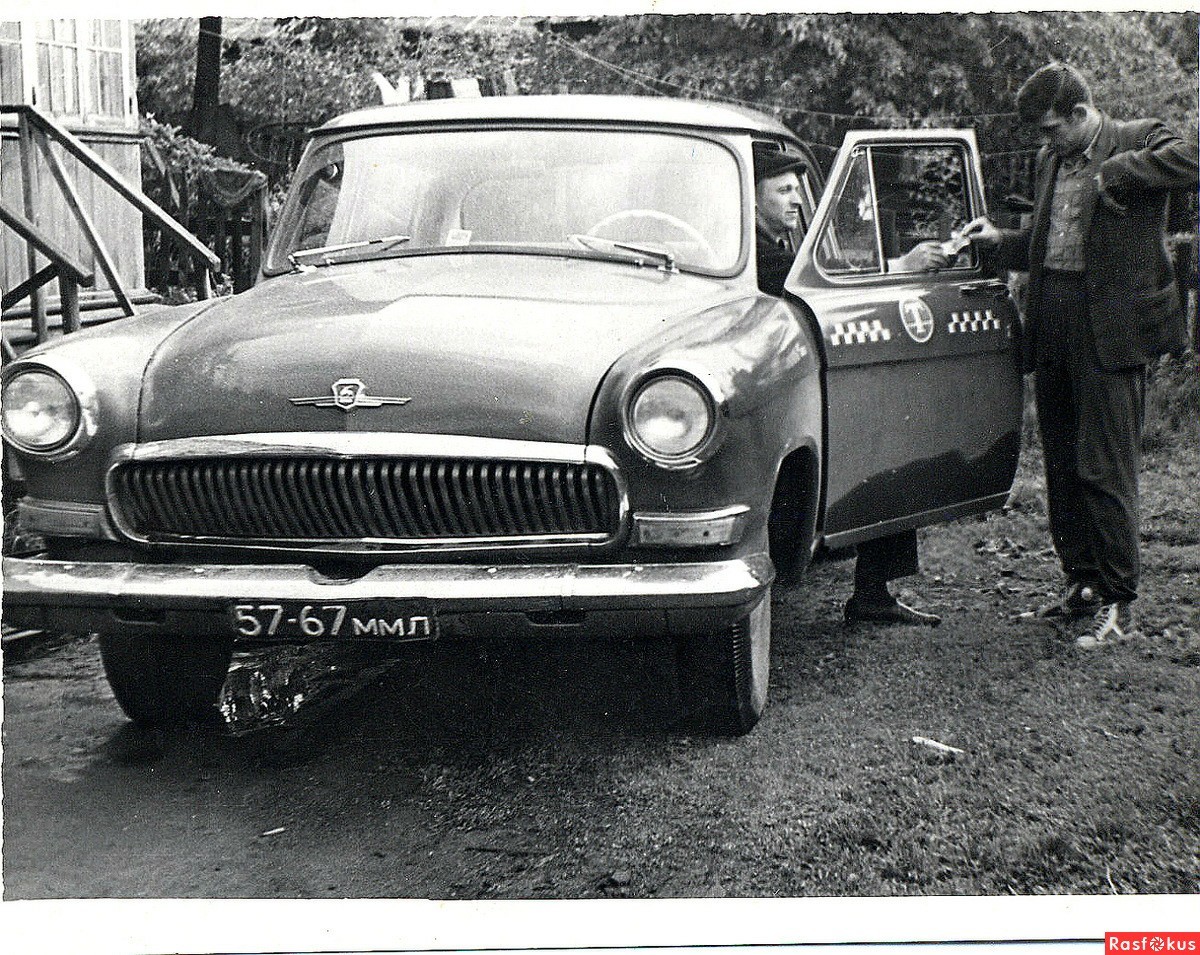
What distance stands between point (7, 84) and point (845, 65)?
243cm

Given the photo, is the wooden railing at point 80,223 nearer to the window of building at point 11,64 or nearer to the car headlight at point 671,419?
the window of building at point 11,64

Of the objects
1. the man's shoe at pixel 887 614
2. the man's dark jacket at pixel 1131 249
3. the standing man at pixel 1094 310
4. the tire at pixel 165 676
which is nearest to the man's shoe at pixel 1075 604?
the standing man at pixel 1094 310

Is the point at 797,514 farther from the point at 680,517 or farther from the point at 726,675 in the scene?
the point at 680,517

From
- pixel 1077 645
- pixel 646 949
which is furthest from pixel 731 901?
pixel 1077 645

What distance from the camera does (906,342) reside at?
171 inches

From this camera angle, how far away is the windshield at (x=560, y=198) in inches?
159

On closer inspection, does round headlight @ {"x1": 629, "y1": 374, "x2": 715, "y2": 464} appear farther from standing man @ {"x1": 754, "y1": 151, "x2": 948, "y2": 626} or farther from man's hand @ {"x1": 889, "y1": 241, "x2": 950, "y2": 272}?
man's hand @ {"x1": 889, "y1": 241, "x2": 950, "y2": 272}

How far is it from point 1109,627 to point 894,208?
4.81 feet

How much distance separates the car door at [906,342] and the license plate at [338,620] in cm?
135

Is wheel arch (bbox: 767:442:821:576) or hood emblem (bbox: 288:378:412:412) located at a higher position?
hood emblem (bbox: 288:378:412:412)

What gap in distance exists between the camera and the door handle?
15.3 ft

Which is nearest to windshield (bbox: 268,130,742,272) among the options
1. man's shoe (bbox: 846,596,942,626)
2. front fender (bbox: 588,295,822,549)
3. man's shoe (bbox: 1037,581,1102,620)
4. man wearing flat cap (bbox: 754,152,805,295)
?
man wearing flat cap (bbox: 754,152,805,295)

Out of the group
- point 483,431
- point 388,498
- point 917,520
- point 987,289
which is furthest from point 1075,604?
point 388,498

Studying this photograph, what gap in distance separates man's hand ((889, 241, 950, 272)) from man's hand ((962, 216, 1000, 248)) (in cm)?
17
